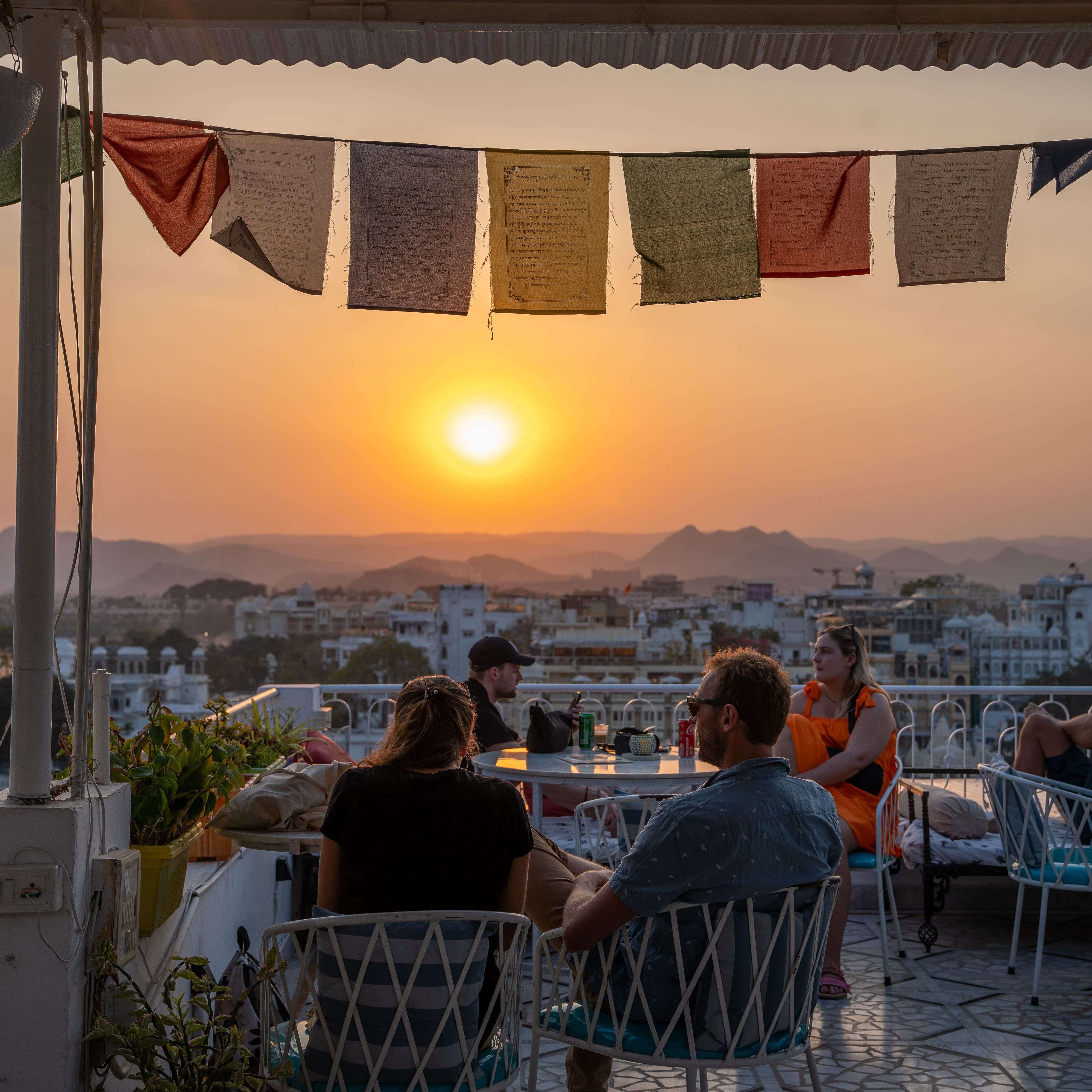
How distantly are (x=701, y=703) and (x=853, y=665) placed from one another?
1839mm

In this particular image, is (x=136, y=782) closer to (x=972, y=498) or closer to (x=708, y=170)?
(x=708, y=170)

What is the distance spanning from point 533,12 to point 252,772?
7.17 ft

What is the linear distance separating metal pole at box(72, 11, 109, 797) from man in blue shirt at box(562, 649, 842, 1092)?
1.03 metres

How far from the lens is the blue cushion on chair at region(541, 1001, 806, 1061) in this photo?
1917 millimetres

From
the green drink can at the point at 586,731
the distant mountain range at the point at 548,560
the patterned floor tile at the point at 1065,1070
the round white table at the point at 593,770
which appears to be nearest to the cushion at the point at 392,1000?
the round white table at the point at 593,770

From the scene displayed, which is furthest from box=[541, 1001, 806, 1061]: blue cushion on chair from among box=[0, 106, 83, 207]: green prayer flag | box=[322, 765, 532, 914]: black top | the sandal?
box=[0, 106, 83, 207]: green prayer flag

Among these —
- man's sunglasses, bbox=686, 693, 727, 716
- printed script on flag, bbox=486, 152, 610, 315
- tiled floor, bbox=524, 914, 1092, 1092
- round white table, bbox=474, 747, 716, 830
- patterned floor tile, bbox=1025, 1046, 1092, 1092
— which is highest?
printed script on flag, bbox=486, 152, 610, 315

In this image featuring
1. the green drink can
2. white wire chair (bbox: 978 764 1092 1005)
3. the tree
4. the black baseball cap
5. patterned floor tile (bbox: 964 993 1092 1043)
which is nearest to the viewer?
patterned floor tile (bbox: 964 993 1092 1043)

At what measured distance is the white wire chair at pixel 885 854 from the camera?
11.6 ft

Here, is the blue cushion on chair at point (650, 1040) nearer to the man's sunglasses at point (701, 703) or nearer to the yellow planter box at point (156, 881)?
the man's sunglasses at point (701, 703)

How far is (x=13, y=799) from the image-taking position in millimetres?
2041

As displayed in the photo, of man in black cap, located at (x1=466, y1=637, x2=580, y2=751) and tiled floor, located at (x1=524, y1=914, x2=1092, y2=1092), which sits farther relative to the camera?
man in black cap, located at (x1=466, y1=637, x2=580, y2=751)

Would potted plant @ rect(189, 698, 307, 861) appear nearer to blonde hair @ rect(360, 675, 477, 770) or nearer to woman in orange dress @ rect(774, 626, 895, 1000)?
blonde hair @ rect(360, 675, 477, 770)

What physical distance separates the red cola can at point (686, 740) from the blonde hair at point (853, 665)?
1.75 ft
